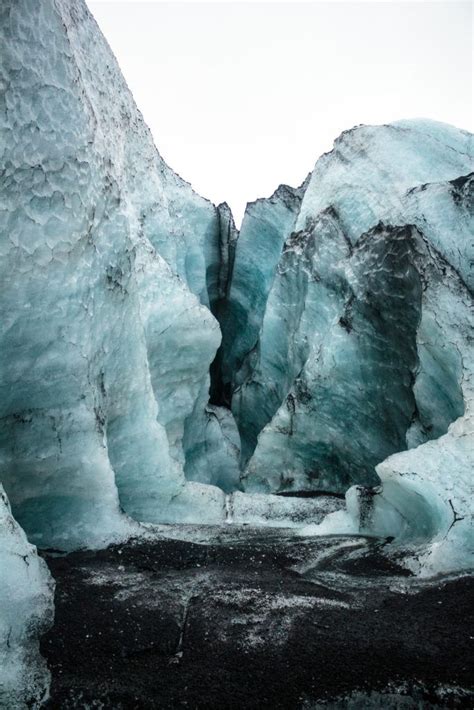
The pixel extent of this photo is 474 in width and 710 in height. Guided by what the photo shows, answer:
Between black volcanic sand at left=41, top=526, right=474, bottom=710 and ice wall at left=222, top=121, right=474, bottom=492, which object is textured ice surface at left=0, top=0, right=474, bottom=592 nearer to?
ice wall at left=222, top=121, right=474, bottom=492

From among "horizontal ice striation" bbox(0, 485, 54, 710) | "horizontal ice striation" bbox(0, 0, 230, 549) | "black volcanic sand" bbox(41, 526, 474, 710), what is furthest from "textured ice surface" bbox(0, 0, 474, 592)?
"horizontal ice striation" bbox(0, 485, 54, 710)

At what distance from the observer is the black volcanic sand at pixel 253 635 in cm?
254

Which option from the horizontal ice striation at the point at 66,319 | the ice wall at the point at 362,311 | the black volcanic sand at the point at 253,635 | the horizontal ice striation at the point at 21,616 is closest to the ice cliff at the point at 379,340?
the ice wall at the point at 362,311

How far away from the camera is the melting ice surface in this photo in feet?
13.9

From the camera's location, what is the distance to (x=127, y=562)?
412 cm

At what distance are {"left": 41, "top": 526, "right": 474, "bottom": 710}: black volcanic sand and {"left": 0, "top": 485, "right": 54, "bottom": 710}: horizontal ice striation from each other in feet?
0.24

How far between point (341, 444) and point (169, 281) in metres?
3.71

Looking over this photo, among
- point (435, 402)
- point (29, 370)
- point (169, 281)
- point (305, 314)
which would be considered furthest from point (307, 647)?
point (305, 314)

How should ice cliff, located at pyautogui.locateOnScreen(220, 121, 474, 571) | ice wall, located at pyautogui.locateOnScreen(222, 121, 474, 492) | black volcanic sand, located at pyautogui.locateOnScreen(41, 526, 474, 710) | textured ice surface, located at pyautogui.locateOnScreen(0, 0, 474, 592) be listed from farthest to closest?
ice wall, located at pyautogui.locateOnScreen(222, 121, 474, 492)
ice cliff, located at pyautogui.locateOnScreen(220, 121, 474, 571)
textured ice surface, located at pyautogui.locateOnScreen(0, 0, 474, 592)
black volcanic sand, located at pyautogui.locateOnScreen(41, 526, 474, 710)

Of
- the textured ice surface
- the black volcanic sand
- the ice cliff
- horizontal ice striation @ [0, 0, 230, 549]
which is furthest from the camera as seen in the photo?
the ice cliff

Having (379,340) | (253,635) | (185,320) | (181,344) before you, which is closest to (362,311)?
(379,340)

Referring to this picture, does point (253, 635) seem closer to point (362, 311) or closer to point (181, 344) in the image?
point (181, 344)

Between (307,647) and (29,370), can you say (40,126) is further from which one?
(307,647)

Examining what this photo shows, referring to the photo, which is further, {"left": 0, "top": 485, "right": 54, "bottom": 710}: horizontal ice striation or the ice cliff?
the ice cliff
